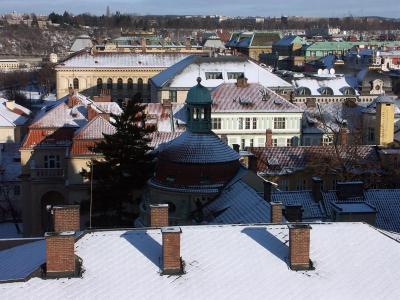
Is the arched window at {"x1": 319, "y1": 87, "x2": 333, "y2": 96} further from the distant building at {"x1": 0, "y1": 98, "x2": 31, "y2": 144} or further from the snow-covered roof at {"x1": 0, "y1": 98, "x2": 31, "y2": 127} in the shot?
the snow-covered roof at {"x1": 0, "y1": 98, "x2": 31, "y2": 127}

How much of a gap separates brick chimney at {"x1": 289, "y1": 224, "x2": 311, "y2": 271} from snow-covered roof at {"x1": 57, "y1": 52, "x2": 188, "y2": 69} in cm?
8751

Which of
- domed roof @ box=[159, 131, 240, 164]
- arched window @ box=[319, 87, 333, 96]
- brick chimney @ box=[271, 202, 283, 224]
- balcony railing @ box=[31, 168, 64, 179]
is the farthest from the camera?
arched window @ box=[319, 87, 333, 96]

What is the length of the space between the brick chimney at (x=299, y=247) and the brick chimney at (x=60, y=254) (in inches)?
229

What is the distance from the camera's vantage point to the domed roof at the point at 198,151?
37.1 meters

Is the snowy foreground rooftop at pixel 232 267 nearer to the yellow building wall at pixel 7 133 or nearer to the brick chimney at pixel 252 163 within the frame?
the brick chimney at pixel 252 163

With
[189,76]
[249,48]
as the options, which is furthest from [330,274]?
[249,48]

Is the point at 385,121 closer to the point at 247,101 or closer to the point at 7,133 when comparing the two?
the point at 247,101

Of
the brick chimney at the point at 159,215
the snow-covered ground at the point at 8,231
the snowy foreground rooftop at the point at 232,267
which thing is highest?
the brick chimney at the point at 159,215

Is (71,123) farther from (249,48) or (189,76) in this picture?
(249,48)

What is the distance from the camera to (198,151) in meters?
37.4

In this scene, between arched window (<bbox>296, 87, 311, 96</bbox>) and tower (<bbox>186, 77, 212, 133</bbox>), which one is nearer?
tower (<bbox>186, 77, 212, 133</bbox>)

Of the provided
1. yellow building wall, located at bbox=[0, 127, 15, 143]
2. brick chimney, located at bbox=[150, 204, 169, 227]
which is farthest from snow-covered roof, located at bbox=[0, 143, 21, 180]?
brick chimney, located at bbox=[150, 204, 169, 227]

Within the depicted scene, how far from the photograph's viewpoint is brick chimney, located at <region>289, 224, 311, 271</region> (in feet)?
68.5

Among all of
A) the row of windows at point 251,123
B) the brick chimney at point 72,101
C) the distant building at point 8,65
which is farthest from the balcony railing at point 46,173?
the distant building at point 8,65
